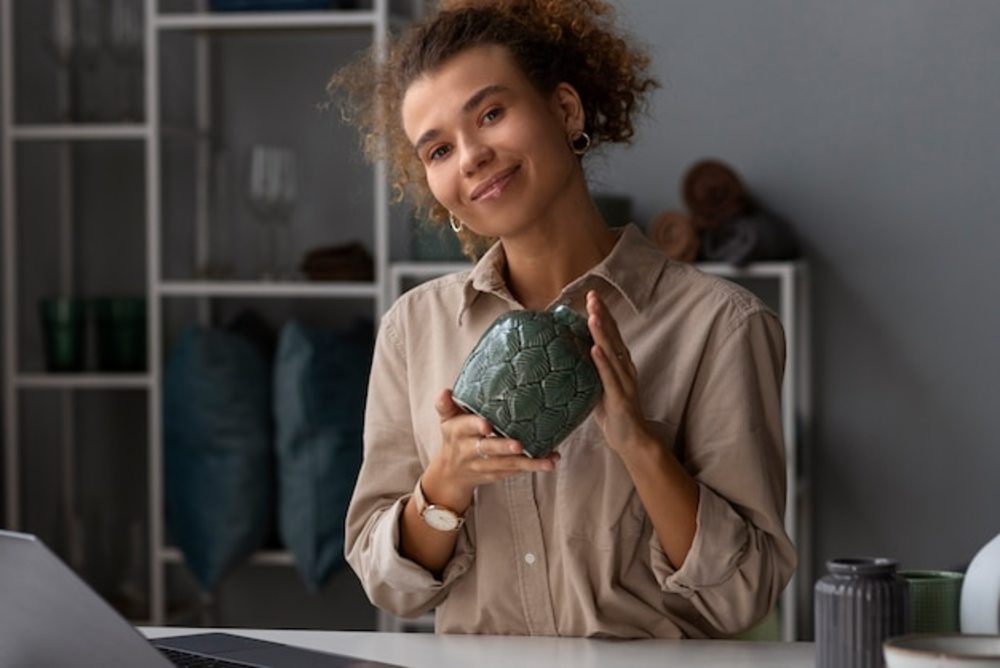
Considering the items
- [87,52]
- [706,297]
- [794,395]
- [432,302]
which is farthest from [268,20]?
[706,297]

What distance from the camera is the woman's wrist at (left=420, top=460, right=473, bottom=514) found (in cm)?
174

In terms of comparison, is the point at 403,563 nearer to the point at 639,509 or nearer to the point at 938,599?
the point at 639,509

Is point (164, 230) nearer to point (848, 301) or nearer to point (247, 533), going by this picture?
point (247, 533)

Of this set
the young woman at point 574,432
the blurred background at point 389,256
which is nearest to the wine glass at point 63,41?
the blurred background at point 389,256

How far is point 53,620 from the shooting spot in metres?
1.41

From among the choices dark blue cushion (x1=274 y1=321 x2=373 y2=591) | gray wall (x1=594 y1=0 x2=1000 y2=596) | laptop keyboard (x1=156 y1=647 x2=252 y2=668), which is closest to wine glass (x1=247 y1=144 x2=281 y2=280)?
dark blue cushion (x1=274 y1=321 x2=373 y2=591)

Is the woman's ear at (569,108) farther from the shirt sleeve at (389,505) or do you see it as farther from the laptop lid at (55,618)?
the laptop lid at (55,618)

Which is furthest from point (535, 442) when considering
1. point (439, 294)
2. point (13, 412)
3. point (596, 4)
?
point (13, 412)

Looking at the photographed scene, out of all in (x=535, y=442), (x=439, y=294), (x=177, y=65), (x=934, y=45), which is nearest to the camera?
(x=535, y=442)

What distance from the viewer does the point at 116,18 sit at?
3963 millimetres

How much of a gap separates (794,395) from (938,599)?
2.33 m

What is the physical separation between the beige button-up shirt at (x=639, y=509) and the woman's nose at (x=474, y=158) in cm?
17

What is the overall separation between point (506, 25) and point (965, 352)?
2.19 meters

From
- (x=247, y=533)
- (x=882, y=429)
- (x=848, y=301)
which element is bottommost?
(x=247, y=533)
